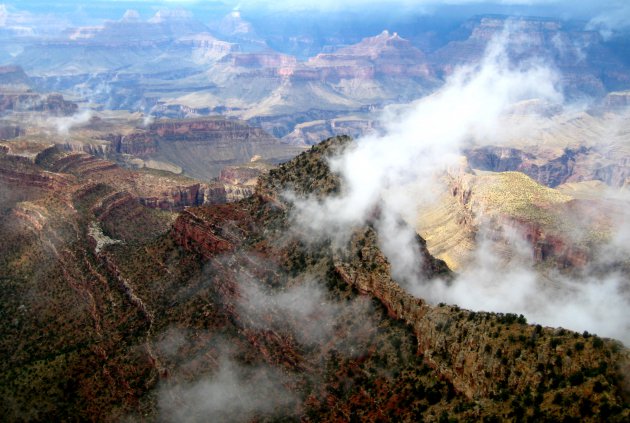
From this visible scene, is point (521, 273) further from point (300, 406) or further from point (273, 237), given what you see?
point (300, 406)

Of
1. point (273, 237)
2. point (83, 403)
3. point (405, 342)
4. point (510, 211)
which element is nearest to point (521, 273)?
point (510, 211)

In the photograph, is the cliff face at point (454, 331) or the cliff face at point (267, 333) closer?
the cliff face at point (454, 331)

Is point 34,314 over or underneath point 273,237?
underneath

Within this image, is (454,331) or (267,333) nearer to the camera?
(454,331)

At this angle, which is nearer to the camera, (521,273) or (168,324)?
(168,324)

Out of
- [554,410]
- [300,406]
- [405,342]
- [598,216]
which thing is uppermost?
[554,410]

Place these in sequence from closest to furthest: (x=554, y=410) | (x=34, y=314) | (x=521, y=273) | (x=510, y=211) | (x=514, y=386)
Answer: (x=554, y=410)
(x=514, y=386)
(x=34, y=314)
(x=521, y=273)
(x=510, y=211)

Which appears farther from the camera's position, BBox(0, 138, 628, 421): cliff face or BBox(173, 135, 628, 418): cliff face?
BBox(0, 138, 628, 421): cliff face

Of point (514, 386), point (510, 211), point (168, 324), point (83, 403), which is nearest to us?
point (514, 386)

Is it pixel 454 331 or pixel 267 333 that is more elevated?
pixel 454 331

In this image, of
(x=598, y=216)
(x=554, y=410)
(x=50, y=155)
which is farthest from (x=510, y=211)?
(x=554, y=410)
